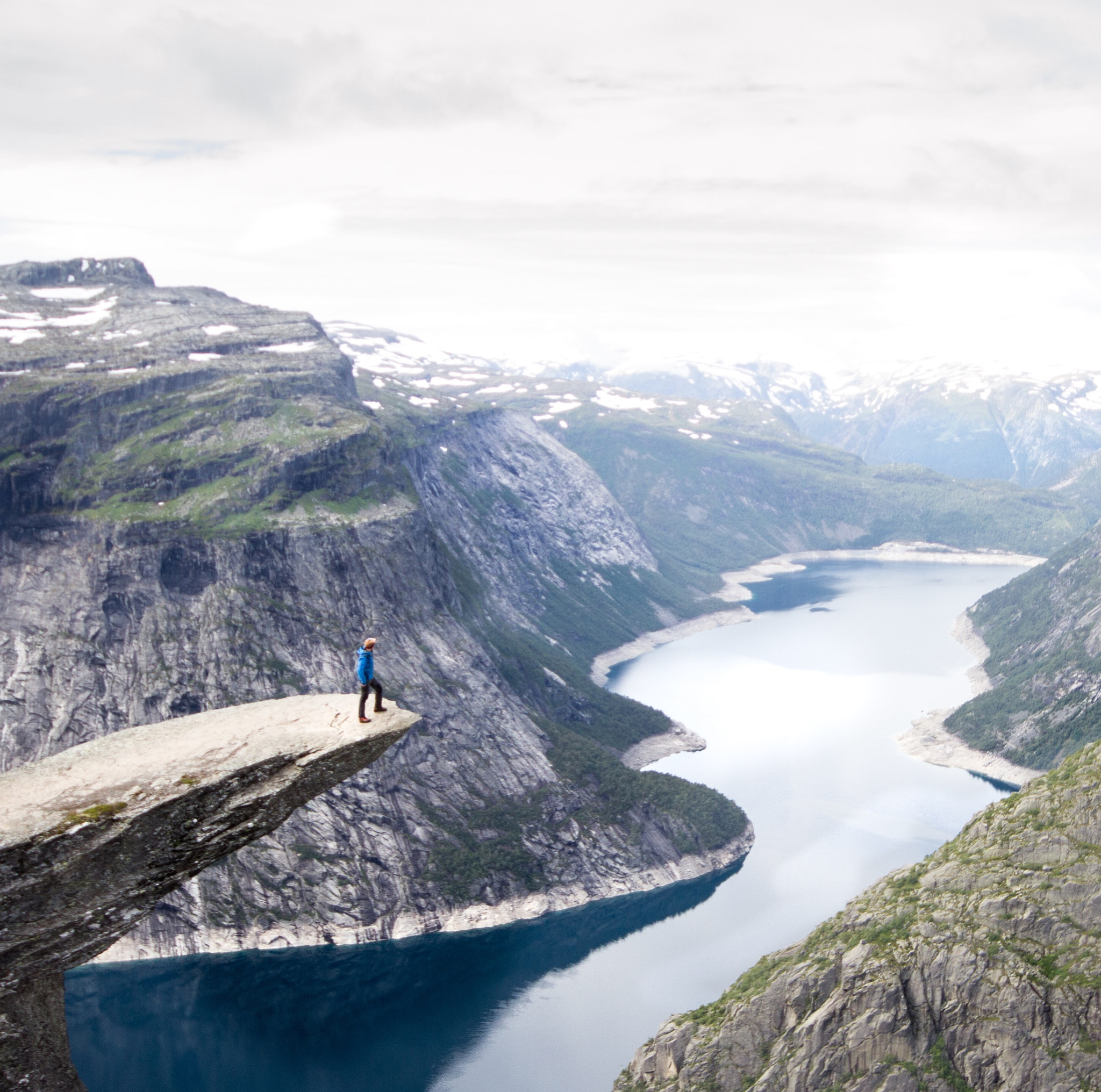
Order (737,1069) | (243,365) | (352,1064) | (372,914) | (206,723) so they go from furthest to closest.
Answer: (243,365), (372,914), (352,1064), (737,1069), (206,723)

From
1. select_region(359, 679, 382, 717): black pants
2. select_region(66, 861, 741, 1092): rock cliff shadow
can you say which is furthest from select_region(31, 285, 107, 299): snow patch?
select_region(359, 679, 382, 717): black pants

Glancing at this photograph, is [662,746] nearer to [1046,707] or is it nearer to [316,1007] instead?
[1046,707]

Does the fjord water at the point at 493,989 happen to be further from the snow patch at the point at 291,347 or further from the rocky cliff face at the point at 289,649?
the snow patch at the point at 291,347

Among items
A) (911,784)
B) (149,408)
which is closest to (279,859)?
(149,408)

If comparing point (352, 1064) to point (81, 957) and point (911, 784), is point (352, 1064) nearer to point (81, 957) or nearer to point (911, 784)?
point (81, 957)

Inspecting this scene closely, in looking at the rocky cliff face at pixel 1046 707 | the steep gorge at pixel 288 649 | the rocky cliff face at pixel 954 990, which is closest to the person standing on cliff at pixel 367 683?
the rocky cliff face at pixel 954 990

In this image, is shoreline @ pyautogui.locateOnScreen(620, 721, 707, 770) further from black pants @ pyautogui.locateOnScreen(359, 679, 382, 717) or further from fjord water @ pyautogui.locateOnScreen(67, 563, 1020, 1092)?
black pants @ pyautogui.locateOnScreen(359, 679, 382, 717)
